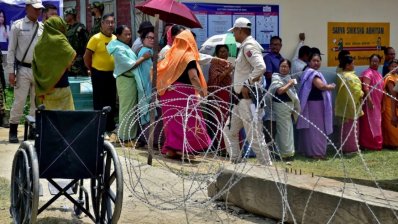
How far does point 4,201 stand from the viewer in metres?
5.80

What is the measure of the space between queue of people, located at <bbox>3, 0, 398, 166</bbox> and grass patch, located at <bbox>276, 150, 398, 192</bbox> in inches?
11.6

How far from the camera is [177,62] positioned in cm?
771

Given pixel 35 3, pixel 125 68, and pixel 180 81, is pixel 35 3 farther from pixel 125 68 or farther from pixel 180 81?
pixel 180 81

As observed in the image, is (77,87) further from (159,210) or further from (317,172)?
(159,210)

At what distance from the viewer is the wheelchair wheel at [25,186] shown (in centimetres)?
430

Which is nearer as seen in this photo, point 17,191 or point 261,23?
point 17,191

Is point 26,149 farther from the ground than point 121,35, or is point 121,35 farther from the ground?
point 121,35

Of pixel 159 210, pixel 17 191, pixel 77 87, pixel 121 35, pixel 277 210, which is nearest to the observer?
pixel 17 191

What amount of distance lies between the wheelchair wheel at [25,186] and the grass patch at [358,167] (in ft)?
12.1

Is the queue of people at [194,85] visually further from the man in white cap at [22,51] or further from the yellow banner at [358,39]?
the yellow banner at [358,39]

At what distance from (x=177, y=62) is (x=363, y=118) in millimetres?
3816

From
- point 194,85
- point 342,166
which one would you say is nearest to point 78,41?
point 194,85

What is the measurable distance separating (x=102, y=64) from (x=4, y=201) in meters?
3.46

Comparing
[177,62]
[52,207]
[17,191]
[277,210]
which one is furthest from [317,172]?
[17,191]
